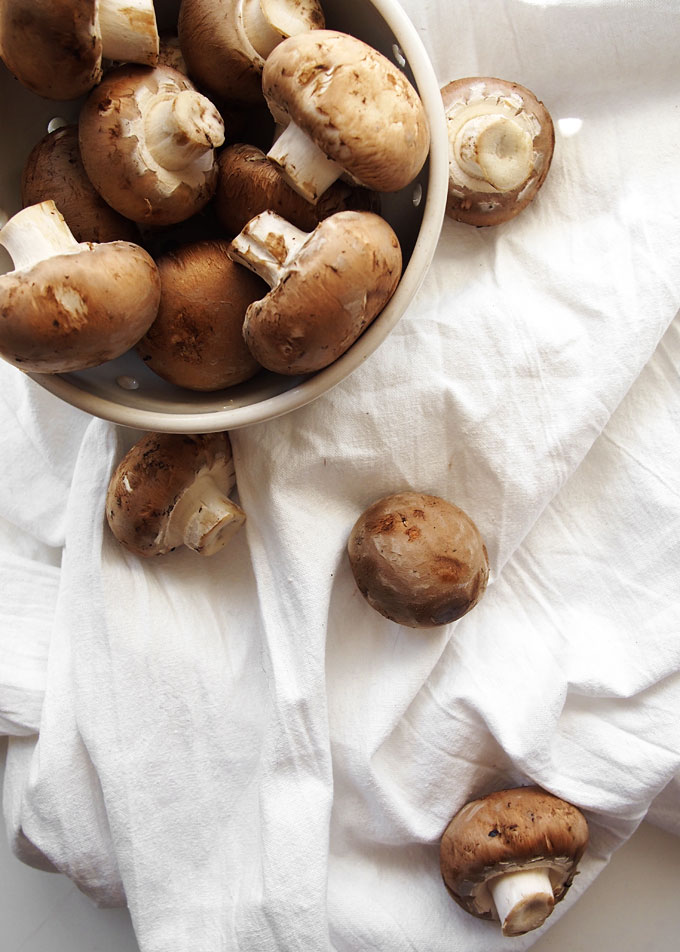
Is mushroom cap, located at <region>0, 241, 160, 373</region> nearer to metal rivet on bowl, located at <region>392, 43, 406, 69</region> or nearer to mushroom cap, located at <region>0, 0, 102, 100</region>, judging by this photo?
mushroom cap, located at <region>0, 0, 102, 100</region>

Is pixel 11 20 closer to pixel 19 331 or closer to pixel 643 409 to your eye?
pixel 19 331

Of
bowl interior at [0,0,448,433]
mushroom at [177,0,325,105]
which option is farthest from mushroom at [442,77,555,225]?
mushroom at [177,0,325,105]

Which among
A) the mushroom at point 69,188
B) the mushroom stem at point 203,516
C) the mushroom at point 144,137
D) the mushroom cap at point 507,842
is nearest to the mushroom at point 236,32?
the mushroom at point 144,137

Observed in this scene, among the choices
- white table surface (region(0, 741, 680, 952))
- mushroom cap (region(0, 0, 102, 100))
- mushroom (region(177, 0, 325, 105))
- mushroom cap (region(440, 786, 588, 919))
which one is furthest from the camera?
white table surface (region(0, 741, 680, 952))

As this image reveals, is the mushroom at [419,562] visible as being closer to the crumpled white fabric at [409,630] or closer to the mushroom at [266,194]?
the crumpled white fabric at [409,630]

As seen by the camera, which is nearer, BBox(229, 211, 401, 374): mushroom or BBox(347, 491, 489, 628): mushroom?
BBox(229, 211, 401, 374): mushroom

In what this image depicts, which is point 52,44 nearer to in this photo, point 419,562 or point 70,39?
point 70,39
